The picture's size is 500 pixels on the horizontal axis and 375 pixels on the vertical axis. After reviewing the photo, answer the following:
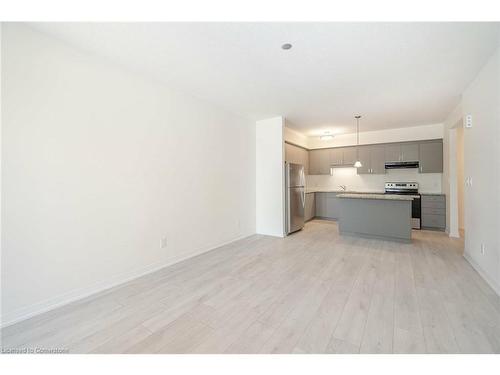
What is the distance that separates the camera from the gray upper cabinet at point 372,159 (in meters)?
5.73

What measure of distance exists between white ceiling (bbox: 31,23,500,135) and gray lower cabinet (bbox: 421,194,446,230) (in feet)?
7.43

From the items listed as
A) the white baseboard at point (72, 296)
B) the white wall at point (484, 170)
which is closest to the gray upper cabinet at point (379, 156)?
the white wall at point (484, 170)

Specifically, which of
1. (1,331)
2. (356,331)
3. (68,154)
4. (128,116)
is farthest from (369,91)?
(1,331)

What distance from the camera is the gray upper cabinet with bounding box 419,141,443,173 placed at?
16.6 ft

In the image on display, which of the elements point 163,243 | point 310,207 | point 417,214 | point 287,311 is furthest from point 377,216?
point 163,243

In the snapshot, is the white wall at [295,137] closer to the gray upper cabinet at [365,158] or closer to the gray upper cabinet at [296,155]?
the gray upper cabinet at [296,155]

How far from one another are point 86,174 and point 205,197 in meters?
1.76

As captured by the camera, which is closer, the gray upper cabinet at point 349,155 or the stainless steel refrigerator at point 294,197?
the stainless steel refrigerator at point 294,197

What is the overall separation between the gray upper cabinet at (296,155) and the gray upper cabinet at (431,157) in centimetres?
287

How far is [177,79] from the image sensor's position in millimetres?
2842

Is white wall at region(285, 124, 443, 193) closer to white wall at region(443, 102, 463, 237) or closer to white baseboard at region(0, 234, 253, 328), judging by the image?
white wall at region(443, 102, 463, 237)

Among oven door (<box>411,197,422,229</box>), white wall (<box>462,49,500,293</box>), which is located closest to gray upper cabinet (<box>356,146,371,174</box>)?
oven door (<box>411,197,422,229</box>)

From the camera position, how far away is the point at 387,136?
18.9 feet
